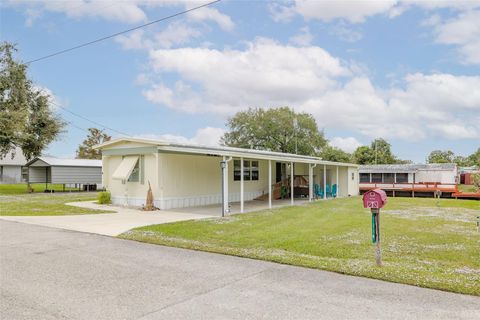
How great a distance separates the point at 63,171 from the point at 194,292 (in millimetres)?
23269

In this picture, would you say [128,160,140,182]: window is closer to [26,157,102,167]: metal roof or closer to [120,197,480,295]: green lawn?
[120,197,480,295]: green lawn

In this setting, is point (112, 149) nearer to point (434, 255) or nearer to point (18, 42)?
point (434, 255)

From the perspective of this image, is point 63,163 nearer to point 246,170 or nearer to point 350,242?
point 246,170

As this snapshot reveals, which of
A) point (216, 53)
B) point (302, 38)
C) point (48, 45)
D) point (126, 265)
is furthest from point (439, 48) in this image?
point (48, 45)

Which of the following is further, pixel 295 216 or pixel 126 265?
pixel 295 216

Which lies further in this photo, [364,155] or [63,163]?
[364,155]

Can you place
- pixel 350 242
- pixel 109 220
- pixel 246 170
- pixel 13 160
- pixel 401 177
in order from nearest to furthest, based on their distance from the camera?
pixel 350 242 → pixel 109 220 → pixel 246 170 → pixel 401 177 → pixel 13 160

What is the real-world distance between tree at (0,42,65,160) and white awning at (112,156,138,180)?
12.2 meters

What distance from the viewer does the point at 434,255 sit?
6.61 metres

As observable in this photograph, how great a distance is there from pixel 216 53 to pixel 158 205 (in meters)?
8.62

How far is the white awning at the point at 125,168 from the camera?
14.7 meters

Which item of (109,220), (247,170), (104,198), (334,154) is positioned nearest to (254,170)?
(247,170)

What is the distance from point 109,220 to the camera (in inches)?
449

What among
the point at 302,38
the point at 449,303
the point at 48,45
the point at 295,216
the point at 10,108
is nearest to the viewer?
the point at 449,303
